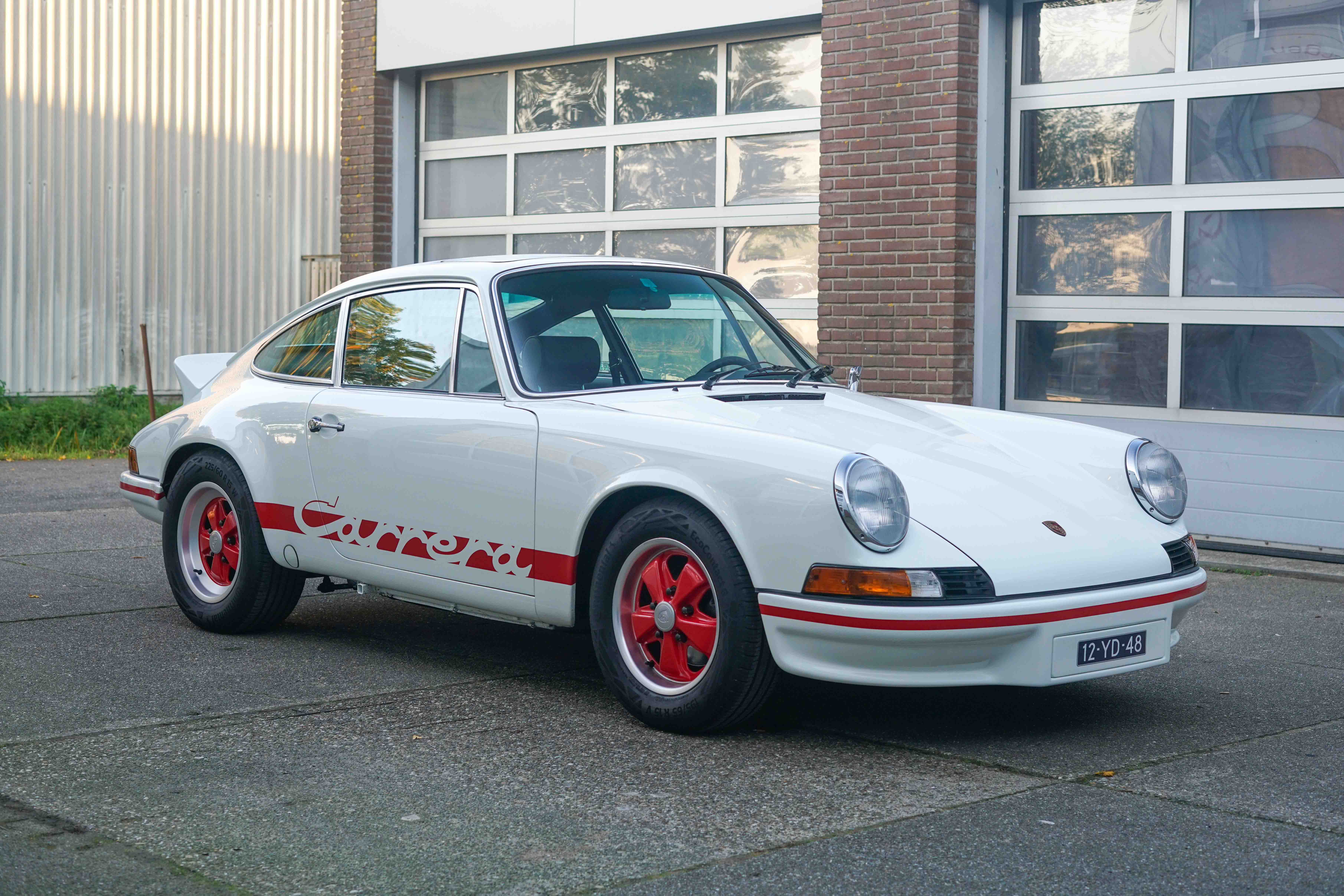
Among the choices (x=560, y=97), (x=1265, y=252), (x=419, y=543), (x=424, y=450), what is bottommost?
(x=419, y=543)

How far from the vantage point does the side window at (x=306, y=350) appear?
5836 mm

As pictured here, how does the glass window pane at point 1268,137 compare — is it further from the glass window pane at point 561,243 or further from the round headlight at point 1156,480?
the glass window pane at point 561,243

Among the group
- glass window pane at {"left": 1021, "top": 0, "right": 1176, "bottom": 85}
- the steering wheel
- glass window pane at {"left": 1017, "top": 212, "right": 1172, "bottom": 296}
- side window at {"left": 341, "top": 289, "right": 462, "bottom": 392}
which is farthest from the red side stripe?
glass window pane at {"left": 1021, "top": 0, "right": 1176, "bottom": 85}

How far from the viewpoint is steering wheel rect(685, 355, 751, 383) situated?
514 cm

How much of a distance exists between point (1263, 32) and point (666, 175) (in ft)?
14.5

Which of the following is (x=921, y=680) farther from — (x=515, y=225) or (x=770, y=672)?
(x=515, y=225)

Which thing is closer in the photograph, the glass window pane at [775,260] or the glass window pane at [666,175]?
the glass window pane at [775,260]

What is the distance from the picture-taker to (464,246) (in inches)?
502

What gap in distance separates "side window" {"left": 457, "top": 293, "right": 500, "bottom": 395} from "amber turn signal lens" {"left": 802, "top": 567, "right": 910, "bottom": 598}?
4.96ft

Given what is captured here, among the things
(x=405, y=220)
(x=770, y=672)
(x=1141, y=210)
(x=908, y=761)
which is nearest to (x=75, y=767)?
(x=770, y=672)

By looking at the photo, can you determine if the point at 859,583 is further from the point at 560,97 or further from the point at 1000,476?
the point at 560,97

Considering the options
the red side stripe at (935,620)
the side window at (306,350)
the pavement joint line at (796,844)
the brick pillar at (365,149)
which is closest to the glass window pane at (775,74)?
the brick pillar at (365,149)

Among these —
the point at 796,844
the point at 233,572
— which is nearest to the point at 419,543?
the point at 233,572

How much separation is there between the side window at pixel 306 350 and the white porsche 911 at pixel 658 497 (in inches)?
0.5
